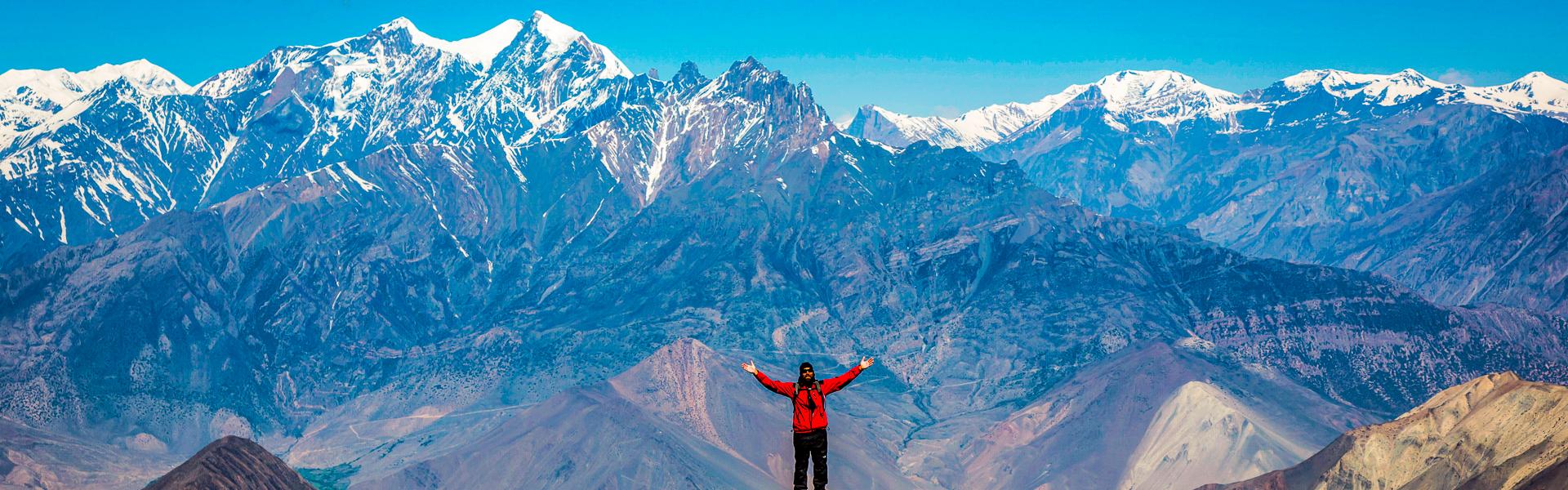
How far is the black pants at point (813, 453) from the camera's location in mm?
62469

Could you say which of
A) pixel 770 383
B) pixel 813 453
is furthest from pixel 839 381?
pixel 770 383

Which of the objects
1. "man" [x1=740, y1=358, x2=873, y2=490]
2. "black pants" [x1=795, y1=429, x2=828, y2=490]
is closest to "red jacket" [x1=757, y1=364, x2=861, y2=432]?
"man" [x1=740, y1=358, x2=873, y2=490]

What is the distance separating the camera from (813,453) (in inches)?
2474

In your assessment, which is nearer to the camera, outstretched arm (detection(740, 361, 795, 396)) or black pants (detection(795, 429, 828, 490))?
outstretched arm (detection(740, 361, 795, 396))

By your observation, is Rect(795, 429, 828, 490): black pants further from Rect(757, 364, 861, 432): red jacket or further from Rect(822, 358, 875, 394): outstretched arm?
Rect(822, 358, 875, 394): outstretched arm

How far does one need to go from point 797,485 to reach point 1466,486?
14890cm

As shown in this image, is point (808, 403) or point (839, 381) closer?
point (808, 403)

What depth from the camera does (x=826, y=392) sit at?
63000 mm

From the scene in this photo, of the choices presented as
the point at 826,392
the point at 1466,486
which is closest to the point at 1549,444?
the point at 1466,486

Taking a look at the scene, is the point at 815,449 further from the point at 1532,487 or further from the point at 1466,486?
the point at 1466,486

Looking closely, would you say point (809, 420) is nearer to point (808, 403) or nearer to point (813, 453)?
point (808, 403)

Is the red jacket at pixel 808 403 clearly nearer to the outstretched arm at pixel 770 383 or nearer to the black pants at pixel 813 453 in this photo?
the outstretched arm at pixel 770 383

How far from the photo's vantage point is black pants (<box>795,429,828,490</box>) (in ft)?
205

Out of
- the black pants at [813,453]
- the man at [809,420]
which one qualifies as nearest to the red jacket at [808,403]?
the man at [809,420]
